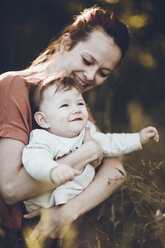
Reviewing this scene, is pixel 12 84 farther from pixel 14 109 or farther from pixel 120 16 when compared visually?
pixel 120 16

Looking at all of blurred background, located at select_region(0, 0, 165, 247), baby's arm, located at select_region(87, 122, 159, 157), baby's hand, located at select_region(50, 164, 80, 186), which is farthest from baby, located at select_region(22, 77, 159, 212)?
blurred background, located at select_region(0, 0, 165, 247)

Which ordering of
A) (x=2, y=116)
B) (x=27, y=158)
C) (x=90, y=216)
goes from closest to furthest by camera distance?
1. (x=27, y=158)
2. (x=2, y=116)
3. (x=90, y=216)

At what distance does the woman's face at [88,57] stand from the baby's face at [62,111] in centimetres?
41

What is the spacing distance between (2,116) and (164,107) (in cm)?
323

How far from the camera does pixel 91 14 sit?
97.3 inches

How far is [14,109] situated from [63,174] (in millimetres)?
608

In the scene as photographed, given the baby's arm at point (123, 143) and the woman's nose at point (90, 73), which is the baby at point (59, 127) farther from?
the woman's nose at point (90, 73)

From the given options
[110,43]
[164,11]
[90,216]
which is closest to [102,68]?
[110,43]

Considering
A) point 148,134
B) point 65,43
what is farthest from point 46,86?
point 148,134

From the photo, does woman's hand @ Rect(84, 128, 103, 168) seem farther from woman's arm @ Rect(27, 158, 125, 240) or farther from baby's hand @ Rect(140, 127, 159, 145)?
baby's hand @ Rect(140, 127, 159, 145)

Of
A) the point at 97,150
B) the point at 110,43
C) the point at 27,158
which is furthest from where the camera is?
the point at 110,43

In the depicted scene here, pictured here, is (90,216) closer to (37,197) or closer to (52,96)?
(37,197)

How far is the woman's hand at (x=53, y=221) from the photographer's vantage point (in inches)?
72.2

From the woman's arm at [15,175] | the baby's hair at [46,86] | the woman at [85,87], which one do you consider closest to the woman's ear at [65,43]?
the woman at [85,87]
